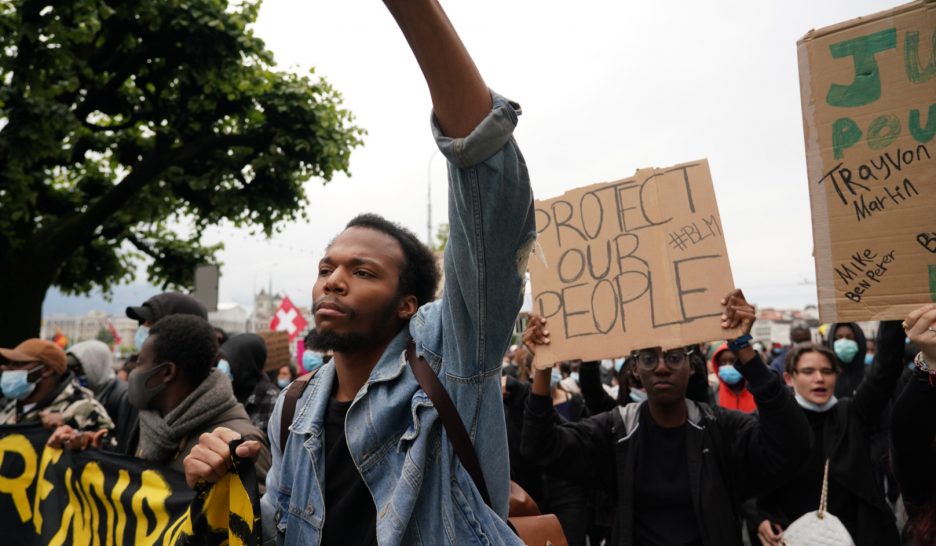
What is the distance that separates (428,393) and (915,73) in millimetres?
2071

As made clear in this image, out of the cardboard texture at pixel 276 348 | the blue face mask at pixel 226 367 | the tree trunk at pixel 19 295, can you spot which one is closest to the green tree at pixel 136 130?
the tree trunk at pixel 19 295

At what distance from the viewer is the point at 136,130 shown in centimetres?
1323

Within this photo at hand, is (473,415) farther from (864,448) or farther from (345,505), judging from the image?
(864,448)

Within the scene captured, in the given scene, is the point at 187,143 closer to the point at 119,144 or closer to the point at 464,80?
the point at 119,144

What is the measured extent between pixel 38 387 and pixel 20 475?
134cm

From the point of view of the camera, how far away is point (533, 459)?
3.28m

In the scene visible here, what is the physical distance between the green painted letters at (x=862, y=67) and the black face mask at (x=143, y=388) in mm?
2834

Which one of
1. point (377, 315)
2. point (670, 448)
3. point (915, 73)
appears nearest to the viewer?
point (377, 315)

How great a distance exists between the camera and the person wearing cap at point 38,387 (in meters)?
4.32

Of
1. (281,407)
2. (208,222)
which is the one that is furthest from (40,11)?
(281,407)

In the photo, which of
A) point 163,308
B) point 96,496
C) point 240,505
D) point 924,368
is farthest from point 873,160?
point 163,308

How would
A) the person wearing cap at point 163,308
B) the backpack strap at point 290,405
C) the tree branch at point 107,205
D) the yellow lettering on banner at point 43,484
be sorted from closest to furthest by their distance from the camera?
the backpack strap at point 290,405, the yellow lettering on banner at point 43,484, the person wearing cap at point 163,308, the tree branch at point 107,205

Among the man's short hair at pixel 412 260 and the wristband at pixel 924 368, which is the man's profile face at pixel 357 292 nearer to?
the man's short hair at pixel 412 260

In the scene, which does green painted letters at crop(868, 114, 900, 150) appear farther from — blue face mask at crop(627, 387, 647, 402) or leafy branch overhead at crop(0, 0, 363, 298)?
leafy branch overhead at crop(0, 0, 363, 298)
